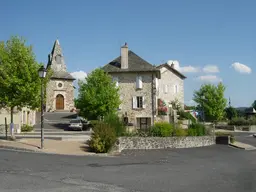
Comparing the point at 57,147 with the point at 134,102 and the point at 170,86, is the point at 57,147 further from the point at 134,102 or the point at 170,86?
the point at 170,86

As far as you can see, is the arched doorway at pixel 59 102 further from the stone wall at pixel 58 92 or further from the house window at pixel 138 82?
the house window at pixel 138 82

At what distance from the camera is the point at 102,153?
55.1ft

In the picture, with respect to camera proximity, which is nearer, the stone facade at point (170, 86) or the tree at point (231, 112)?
the stone facade at point (170, 86)

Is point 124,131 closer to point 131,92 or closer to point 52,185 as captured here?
point 52,185

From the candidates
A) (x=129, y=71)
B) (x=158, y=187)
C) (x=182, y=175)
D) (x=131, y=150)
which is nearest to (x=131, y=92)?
(x=129, y=71)

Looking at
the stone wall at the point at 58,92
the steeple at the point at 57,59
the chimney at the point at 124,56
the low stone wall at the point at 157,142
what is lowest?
the low stone wall at the point at 157,142

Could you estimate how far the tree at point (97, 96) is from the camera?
32.7 metres

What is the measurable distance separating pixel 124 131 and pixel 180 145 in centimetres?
444

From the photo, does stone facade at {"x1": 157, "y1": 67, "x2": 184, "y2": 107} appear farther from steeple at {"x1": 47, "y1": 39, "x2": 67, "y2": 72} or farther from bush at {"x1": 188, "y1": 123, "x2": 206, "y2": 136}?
bush at {"x1": 188, "y1": 123, "x2": 206, "y2": 136}

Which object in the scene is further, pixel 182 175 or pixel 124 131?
pixel 124 131

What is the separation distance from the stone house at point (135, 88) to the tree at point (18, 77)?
17925 millimetres

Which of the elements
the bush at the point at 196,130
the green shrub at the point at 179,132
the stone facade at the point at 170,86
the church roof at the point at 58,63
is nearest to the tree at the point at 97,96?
the bush at the point at 196,130

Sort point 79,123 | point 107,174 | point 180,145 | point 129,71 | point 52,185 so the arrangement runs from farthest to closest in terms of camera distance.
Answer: point 129,71
point 79,123
point 180,145
point 107,174
point 52,185

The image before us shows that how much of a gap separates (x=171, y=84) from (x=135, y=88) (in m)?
15.0
